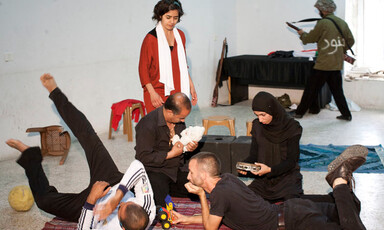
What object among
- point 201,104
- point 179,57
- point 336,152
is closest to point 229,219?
point 179,57

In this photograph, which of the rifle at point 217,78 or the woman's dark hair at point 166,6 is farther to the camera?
the rifle at point 217,78

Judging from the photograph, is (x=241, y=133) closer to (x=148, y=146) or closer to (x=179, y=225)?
(x=148, y=146)

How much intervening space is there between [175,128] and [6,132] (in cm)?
263

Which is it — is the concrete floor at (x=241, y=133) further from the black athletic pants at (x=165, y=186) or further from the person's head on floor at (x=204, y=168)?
the person's head on floor at (x=204, y=168)

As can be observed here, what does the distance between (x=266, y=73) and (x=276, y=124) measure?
442cm

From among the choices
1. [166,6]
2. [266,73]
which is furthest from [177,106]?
[266,73]

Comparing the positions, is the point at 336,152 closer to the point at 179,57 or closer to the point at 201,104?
the point at 179,57

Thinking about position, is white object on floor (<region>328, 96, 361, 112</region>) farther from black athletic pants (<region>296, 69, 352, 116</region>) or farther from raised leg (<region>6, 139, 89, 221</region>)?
raised leg (<region>6, 139, 89, 221</region>)

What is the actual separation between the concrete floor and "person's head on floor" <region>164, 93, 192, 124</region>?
1382mm

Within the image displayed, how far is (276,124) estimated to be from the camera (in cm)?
417

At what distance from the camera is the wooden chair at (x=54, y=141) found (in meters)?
6.14

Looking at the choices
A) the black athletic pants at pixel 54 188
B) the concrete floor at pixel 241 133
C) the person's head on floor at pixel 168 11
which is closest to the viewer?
the black athletic pants at pixel 54 188

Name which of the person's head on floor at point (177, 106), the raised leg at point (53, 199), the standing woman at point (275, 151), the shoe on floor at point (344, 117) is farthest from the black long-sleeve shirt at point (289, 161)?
the shoe on floor at point (344, 117)

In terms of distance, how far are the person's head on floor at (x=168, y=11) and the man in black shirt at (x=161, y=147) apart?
819 millimetres
